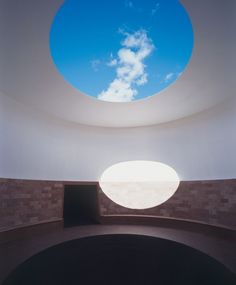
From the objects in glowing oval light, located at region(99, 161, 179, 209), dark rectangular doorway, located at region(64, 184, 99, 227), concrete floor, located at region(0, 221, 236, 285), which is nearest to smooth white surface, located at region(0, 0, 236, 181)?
glowing oval light, located at region(99, 161, 179, 209)

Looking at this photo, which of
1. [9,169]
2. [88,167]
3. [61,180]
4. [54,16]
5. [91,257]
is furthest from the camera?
[88,167]

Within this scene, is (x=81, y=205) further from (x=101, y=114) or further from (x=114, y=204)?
(x=101, y=114)

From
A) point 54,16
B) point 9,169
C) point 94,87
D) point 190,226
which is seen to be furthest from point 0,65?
point 190,226

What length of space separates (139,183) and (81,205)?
206cm

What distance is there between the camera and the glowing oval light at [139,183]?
15.2ft

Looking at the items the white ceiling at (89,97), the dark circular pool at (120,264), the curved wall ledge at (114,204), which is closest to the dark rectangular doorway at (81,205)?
the curved wall ledge at (114,204)

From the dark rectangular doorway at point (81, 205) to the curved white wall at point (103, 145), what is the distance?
551 mm

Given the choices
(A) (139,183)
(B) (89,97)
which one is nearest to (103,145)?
(A) (139,183)

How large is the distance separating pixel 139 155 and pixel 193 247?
2.68 m

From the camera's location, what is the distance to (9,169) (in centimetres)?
367

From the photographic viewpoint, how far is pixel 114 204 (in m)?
4.75

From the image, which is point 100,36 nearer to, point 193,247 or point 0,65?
point 0,65

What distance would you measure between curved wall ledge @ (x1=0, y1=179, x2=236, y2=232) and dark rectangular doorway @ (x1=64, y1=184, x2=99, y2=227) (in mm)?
344

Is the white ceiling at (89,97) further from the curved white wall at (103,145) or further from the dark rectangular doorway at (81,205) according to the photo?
the dark rectangular doorway at (81,205)
